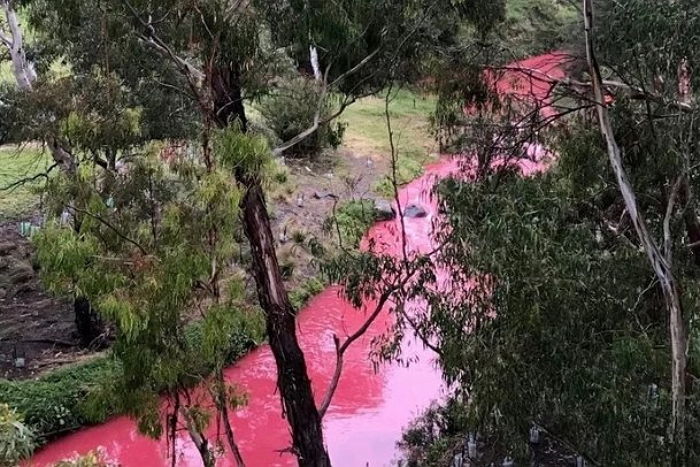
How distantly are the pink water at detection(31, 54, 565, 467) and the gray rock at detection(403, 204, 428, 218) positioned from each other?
17.9ft

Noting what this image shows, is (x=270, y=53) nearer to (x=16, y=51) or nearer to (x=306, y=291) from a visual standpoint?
(x=16, y=51)

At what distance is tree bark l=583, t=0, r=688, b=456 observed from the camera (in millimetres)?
5328

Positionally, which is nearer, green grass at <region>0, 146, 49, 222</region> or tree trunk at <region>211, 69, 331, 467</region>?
tree trunk at <region>211, 69, 331, 467</region>

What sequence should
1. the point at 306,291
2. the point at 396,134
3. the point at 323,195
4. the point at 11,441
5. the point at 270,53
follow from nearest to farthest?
the point at 11,441
the point at 270,53
the point at 306,291
the point at 323,195
the point at 396,134

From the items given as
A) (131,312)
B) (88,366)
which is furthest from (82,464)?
(88,366)

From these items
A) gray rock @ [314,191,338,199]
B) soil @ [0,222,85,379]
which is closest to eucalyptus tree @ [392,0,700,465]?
soil @ [0,222,85,379]

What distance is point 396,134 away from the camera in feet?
74.7

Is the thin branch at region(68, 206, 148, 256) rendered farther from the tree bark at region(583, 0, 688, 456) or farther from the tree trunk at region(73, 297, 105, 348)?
the tree trunk at region(73, 297, 105, 348)

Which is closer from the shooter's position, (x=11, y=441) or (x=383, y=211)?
(x=11, y=441)

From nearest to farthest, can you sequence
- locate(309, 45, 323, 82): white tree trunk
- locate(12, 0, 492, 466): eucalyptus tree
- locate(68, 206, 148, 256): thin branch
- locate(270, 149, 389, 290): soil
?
1. locate(68, 206, 148, 256): thin branch
2. locate(12, 0, 492, 466): eucalyptus tree
3. locate(309, 45, 323, 82): white tree trunk
4. locate(270, 149, 389, 290): soil

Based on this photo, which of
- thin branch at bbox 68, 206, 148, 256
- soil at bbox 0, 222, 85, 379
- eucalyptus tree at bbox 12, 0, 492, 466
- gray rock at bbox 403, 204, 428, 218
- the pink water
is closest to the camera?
thin branch at bbox 68, 206, 148, 256

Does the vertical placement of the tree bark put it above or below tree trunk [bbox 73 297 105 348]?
above

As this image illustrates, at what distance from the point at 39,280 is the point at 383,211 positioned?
8214 mm

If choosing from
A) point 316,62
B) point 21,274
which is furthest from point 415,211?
point 316,62
